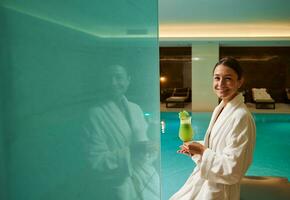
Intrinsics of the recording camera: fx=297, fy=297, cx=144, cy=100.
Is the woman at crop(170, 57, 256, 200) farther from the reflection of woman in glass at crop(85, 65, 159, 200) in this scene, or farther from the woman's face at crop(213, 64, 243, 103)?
the reflection of woman in glass at crop(85, 65, 159, 200)

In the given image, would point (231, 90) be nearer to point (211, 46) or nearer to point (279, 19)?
point (279, 19)

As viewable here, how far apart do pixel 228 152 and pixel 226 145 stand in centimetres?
8

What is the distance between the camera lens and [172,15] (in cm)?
773

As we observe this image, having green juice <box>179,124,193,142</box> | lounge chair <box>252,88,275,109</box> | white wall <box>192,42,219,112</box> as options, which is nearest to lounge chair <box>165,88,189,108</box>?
white wall <box>192,42,219,112</box>

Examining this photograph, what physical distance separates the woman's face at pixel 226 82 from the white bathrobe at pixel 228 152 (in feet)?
0.14

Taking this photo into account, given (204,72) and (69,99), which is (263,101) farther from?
(69,99)

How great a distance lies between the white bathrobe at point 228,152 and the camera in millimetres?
1432

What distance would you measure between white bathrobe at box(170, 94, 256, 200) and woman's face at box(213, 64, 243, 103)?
43 millimetres

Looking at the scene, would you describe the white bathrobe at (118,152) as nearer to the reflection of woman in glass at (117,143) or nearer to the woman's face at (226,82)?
the reflection of woman in glass at (117,143)

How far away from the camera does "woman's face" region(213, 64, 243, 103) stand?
1.58 meters

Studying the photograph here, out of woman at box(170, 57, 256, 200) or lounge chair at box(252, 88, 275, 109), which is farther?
lounge chair at box(252, 88, 275, 109)

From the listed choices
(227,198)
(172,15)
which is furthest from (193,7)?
(227,198)

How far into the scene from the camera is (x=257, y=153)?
5566mm

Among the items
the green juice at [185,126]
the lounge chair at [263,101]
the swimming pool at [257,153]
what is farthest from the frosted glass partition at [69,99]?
the lounge chair at [263,101]
